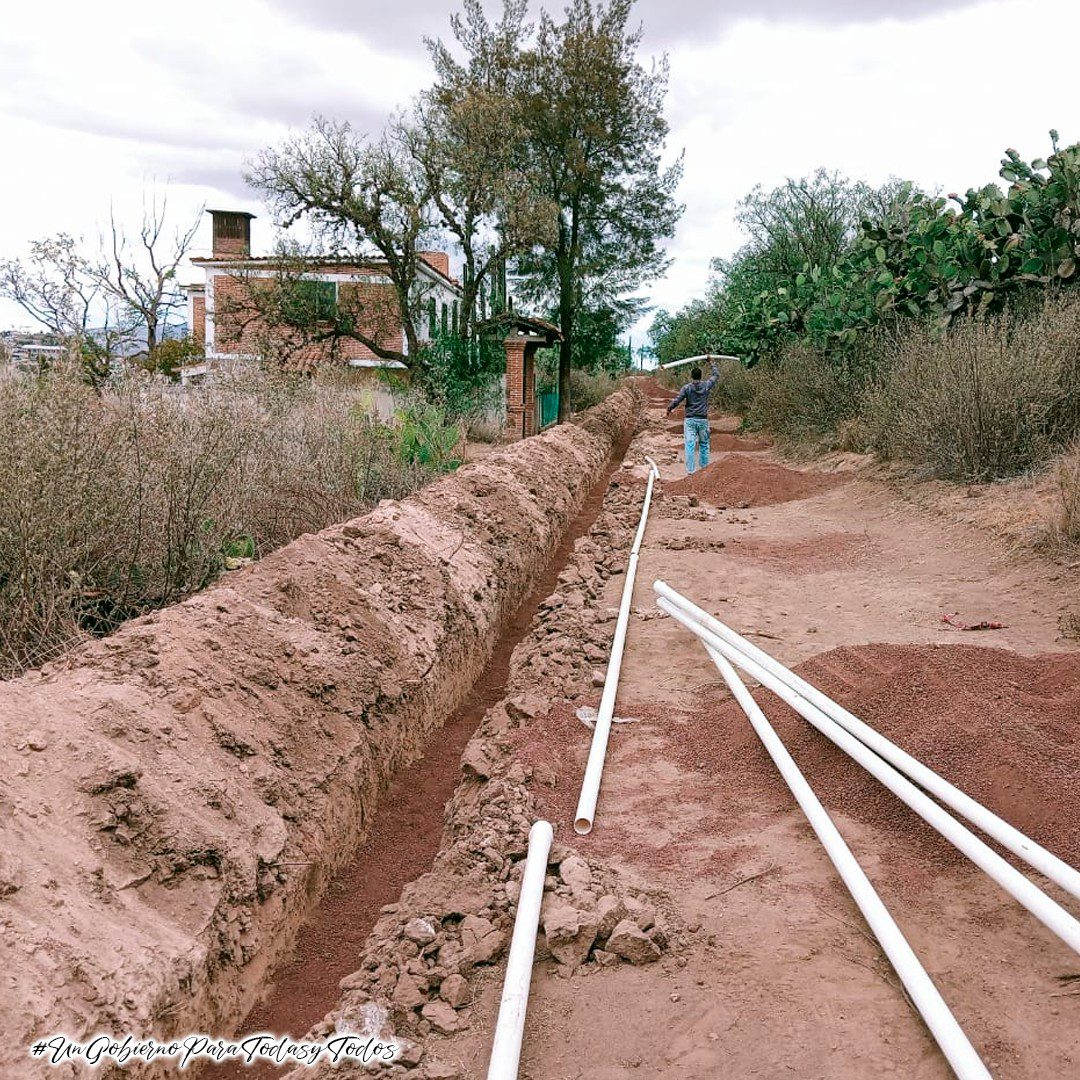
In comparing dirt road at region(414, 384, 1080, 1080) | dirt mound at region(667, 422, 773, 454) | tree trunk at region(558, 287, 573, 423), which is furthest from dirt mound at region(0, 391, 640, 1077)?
tree trunk at region(558, 287, 573, 423)

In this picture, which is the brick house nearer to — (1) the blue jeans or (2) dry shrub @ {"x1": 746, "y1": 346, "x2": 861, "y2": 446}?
(1) the blue jeans

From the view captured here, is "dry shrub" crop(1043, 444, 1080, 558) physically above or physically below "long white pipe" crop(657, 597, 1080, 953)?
above

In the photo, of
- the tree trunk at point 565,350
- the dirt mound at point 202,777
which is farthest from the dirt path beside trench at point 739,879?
the tree trunk at point 565,350

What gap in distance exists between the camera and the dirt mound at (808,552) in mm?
9062

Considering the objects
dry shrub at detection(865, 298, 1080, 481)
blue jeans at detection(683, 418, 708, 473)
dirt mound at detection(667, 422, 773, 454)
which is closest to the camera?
dry shrub at detection(865, 298, 1080, 481)

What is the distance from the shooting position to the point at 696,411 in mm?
15617

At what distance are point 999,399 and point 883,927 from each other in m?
8.56

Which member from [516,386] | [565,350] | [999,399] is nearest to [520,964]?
[999,399]

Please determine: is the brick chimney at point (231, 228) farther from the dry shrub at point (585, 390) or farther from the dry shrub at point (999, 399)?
the dry shrub at point (999, 399)

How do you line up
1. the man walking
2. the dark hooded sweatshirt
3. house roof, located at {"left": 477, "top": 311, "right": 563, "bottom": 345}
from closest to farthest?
the dark hooded sweatshirt, the man walking, house roof, located at {"left": 477, "top": 311, "right": 563, "bottom": 345}

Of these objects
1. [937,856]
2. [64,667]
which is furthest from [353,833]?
[937,856]

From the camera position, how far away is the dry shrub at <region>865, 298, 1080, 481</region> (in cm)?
990

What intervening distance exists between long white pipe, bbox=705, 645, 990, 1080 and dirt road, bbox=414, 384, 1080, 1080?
108 millimetres

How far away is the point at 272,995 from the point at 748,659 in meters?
3.05
